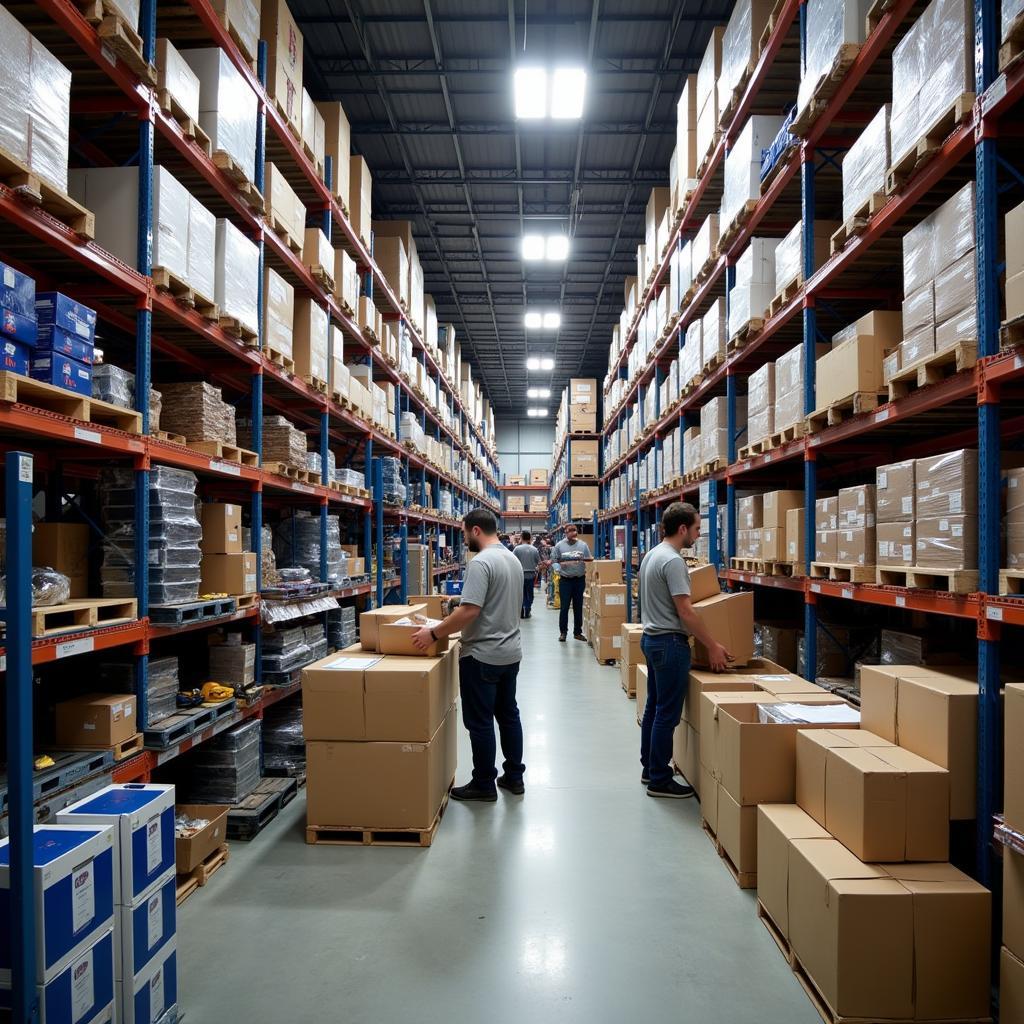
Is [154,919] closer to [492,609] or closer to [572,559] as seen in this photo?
[492,609]

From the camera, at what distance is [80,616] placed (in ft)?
10.8

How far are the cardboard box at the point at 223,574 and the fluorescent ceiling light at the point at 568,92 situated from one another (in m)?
7.45

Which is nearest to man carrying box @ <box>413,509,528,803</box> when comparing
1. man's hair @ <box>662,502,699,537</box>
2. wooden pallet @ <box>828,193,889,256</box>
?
man's hair @ <box>662,502,699,537</box>

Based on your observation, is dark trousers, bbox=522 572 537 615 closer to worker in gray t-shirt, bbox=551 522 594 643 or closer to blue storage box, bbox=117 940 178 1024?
worker in gray t-shirt, bbox=551 522 594 643

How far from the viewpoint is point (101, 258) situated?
3.48 meters

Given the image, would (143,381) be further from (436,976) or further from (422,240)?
(422,240)

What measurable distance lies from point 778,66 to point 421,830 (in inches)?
248

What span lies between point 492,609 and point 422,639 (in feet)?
1.68

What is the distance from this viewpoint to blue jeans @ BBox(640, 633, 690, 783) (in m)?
4.79

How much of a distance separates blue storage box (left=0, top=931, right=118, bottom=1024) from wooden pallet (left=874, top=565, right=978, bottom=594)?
3.47m

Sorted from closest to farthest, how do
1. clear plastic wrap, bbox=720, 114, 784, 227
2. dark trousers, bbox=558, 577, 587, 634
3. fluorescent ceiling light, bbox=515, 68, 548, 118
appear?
clear plastic wrap, bbox=720, 114, 784, 227 < fluorescent ceiling light, bbox=515, 68, 548, 118 < dark trousers, bbox=558, 577, 587, 634

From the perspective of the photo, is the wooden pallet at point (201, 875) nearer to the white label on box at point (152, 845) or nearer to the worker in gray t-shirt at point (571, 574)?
Answer: the white label on box at point (152, 845)

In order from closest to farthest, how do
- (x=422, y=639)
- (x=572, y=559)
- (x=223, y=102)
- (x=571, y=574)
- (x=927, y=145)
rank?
(x=927, y=145) → (x=422, y=639) → (x=223, y=102) → (x=572, y=559) → (x=571, y=574)

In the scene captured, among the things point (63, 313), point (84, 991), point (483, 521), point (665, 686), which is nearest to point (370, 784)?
point (483, 521)
